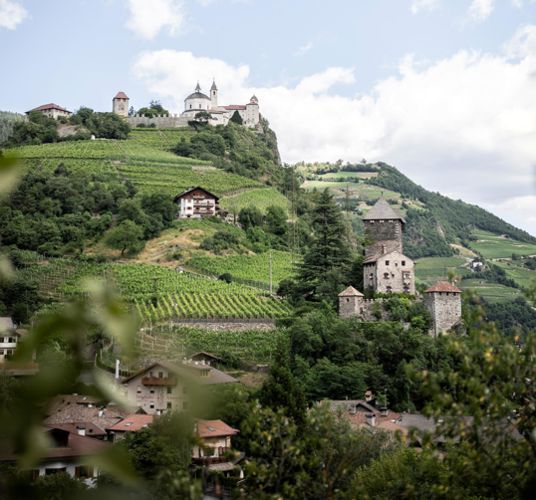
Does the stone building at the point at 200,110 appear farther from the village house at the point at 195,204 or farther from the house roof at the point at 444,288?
the house roof at the point at 444,288

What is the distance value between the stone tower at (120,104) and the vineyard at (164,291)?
2125 inches

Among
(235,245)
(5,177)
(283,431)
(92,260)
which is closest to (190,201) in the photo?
(235,245)

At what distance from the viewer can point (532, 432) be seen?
10406mm

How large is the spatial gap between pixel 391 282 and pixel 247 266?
1952 centimetres

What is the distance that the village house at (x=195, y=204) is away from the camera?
232 ft

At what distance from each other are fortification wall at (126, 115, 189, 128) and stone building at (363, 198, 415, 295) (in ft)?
200

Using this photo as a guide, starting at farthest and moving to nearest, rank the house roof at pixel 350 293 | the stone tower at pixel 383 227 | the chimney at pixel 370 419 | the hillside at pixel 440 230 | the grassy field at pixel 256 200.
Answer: the hillside at pixel 440 230, the grassy field at pixel 256 200, the stone tower at pixel 383 227, the house roof at pixel 350 293, the chimney at pixel 370 419

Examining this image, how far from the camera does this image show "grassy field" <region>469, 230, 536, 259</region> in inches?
5374

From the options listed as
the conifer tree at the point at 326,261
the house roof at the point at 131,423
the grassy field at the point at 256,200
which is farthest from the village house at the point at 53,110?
the house roof at the point at 131,423

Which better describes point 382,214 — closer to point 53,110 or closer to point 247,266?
point 247,266

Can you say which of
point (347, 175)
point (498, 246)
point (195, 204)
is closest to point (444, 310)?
point (195, 204)

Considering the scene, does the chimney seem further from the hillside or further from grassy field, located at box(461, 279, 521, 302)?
the hillside

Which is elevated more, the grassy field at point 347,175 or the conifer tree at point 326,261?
the grassy field at point 347,175

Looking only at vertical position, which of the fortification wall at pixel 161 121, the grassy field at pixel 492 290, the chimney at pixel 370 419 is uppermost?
the fortification wall at pixel 161 121
